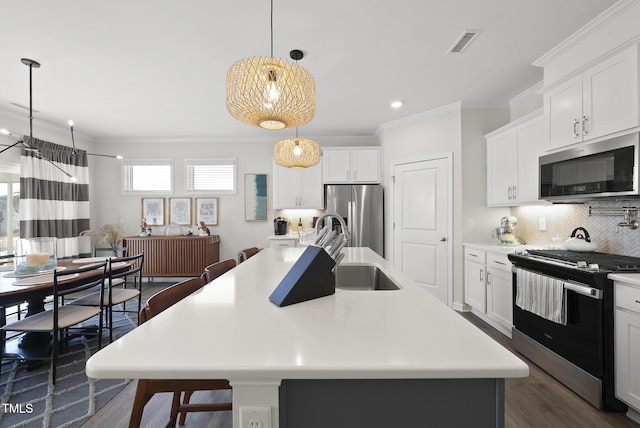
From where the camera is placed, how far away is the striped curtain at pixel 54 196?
3.99m

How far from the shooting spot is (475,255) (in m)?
3.31

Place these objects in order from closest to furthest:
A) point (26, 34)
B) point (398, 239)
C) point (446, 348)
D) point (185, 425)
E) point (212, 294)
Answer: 1. point (446, 348)
2. point (212, 294)
3. point (185, 425)
4. point (26, 34)
5. point (398, 239)

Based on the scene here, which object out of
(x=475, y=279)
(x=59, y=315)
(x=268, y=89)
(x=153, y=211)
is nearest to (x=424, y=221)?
(x=475, y=279)

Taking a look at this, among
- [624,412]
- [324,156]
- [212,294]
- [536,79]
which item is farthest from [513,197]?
[212,294]

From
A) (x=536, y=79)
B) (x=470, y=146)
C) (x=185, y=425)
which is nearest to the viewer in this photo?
(x=185, y=425)

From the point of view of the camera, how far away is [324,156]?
4910 millimetres

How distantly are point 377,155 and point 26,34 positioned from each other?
13.5ft

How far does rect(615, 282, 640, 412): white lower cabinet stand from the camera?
1.63 meters

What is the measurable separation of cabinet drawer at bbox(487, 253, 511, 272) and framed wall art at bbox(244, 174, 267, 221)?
11.8 ft

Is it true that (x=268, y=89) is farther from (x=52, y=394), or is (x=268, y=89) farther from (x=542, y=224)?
(x=542, y=224)

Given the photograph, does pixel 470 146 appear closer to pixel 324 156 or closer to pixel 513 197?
pixel 513 197

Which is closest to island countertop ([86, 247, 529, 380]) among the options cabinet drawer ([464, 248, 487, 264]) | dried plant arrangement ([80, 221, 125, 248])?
cabinet drawer ([464, 248, 487, 264])

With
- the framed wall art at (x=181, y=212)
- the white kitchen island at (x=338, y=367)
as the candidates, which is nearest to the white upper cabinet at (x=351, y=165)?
the framed wall art at (x=181, y=212)

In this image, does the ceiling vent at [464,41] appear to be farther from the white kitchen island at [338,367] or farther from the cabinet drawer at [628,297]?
the white kitchen island at [338,367]
